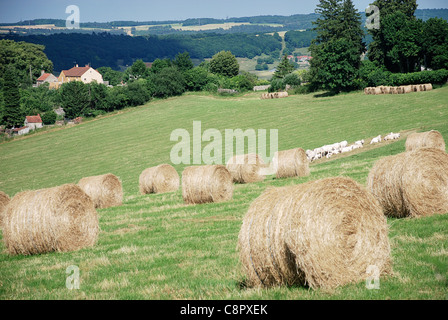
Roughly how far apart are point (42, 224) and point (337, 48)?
67.4 m

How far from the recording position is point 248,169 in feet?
80.2

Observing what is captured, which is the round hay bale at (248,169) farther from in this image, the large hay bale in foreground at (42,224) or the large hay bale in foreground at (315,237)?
the large hay bale in foreground at (315,237)

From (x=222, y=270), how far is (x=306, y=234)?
2.43 meters

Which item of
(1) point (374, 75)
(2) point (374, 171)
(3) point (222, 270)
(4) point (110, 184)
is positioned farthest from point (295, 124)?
(3) point (222, 270)

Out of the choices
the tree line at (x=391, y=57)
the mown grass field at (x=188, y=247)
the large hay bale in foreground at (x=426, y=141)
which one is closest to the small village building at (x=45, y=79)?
the tree line at (x=391, y=57)

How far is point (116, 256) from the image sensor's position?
11031 millimetres

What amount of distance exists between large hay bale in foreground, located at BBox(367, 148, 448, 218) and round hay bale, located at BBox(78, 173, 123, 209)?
12.3 m

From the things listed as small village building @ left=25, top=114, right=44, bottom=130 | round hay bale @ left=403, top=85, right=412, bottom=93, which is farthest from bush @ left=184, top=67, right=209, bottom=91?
round hay bale @ left=403, top=85, right=412, bottom=93

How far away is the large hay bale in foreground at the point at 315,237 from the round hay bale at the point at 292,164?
50.8 ft

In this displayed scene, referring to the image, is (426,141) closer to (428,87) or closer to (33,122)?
(428,87)

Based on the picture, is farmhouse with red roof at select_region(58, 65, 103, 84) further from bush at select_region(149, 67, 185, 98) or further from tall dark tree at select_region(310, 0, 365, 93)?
tall dark tree at select_region(310, 0, 365, 93)

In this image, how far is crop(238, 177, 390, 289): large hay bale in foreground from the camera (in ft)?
23.5
